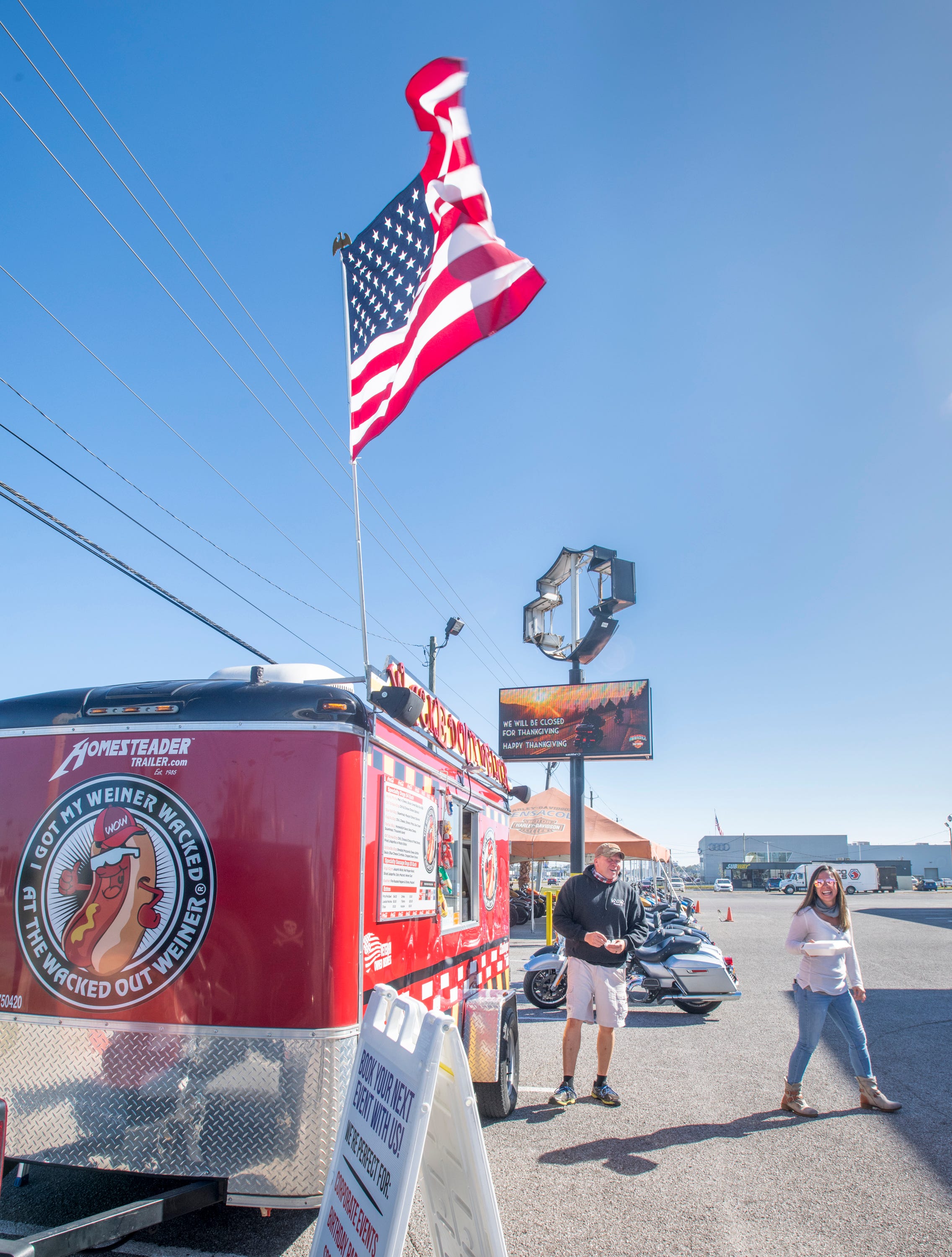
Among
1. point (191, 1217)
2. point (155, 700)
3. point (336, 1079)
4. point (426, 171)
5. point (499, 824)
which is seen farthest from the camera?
point (499, 824)

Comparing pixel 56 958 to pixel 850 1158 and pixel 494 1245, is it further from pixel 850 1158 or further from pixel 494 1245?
pixel 850 1158

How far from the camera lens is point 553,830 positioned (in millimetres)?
21812

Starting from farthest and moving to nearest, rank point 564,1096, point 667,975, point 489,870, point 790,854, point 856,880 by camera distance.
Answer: point 790,854 < point 856,880 < point 667,975 < point 489,870 < point 564,1096

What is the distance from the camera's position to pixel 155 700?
3.72m

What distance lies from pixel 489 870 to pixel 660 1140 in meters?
2.50

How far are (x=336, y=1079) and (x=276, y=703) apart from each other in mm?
1594

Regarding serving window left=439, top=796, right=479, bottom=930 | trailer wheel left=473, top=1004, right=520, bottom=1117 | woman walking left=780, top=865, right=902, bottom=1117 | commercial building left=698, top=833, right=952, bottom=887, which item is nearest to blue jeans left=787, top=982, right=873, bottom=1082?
woman walking left=780, top=865, right=902, bottom=1117

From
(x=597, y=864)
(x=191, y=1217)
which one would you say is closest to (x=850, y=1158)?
(x=597, y=864)

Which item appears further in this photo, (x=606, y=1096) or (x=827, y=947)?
(x=606, y=1096)

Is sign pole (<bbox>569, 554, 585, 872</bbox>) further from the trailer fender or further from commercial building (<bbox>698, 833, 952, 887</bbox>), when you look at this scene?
commercial building (<bbox>698, 833, 952, 887</bbox>)

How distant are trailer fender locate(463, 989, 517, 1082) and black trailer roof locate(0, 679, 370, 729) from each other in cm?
270

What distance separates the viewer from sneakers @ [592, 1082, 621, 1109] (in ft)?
18.7

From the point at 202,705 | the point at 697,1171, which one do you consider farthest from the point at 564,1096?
the point at 202,705

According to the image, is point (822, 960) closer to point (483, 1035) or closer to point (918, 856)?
point (483, 1035)
